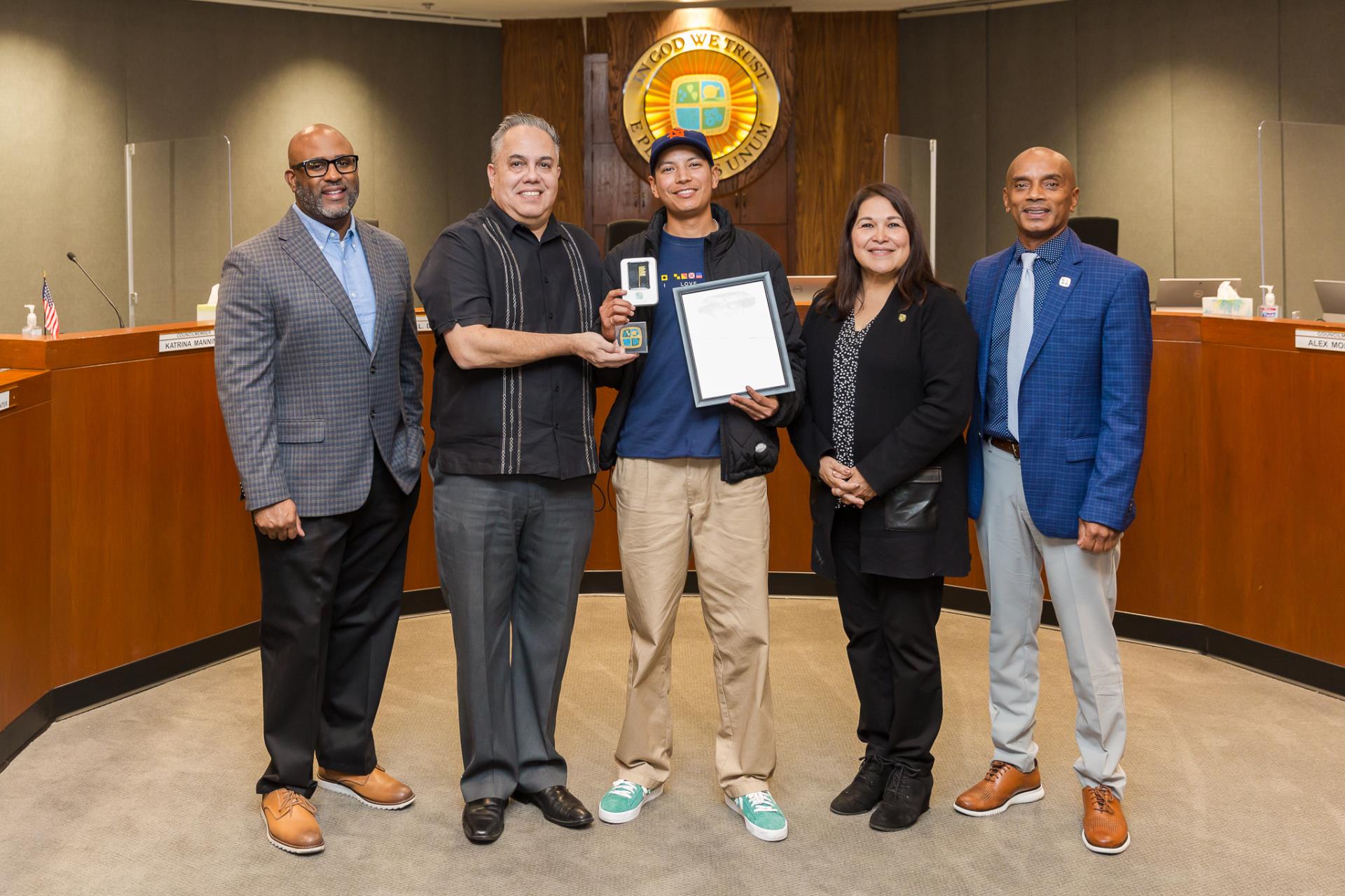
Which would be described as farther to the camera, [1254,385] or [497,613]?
[1254,385]

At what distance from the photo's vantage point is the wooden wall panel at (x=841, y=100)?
848 centimetres

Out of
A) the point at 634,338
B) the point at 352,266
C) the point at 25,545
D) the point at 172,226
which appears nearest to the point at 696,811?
the point at 634,338

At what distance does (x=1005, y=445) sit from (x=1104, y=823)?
985 mm

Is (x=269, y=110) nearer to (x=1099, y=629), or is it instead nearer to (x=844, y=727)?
(x=844, y=727)

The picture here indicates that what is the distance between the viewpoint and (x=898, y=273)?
295cm

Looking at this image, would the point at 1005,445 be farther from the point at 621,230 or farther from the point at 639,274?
the point at 621,230

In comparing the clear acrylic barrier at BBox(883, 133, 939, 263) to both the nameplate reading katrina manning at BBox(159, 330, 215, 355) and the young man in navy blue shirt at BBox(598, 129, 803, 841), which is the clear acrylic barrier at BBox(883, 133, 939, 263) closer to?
the young man in navy blue shirt at BBox(598, 129, 803, 841)

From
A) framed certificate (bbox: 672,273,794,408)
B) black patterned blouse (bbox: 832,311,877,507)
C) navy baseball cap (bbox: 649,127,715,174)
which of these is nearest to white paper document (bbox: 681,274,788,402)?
framed certificate (bbox: 672,273,794,408)

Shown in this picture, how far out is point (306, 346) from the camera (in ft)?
9.43

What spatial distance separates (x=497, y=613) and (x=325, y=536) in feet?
1.58

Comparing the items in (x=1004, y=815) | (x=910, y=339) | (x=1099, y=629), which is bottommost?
(x=1004, y=815)

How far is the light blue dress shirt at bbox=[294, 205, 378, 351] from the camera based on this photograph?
9.75 feet

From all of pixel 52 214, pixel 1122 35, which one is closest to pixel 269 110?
pixel 52 214

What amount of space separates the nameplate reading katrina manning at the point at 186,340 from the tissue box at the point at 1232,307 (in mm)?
3869
